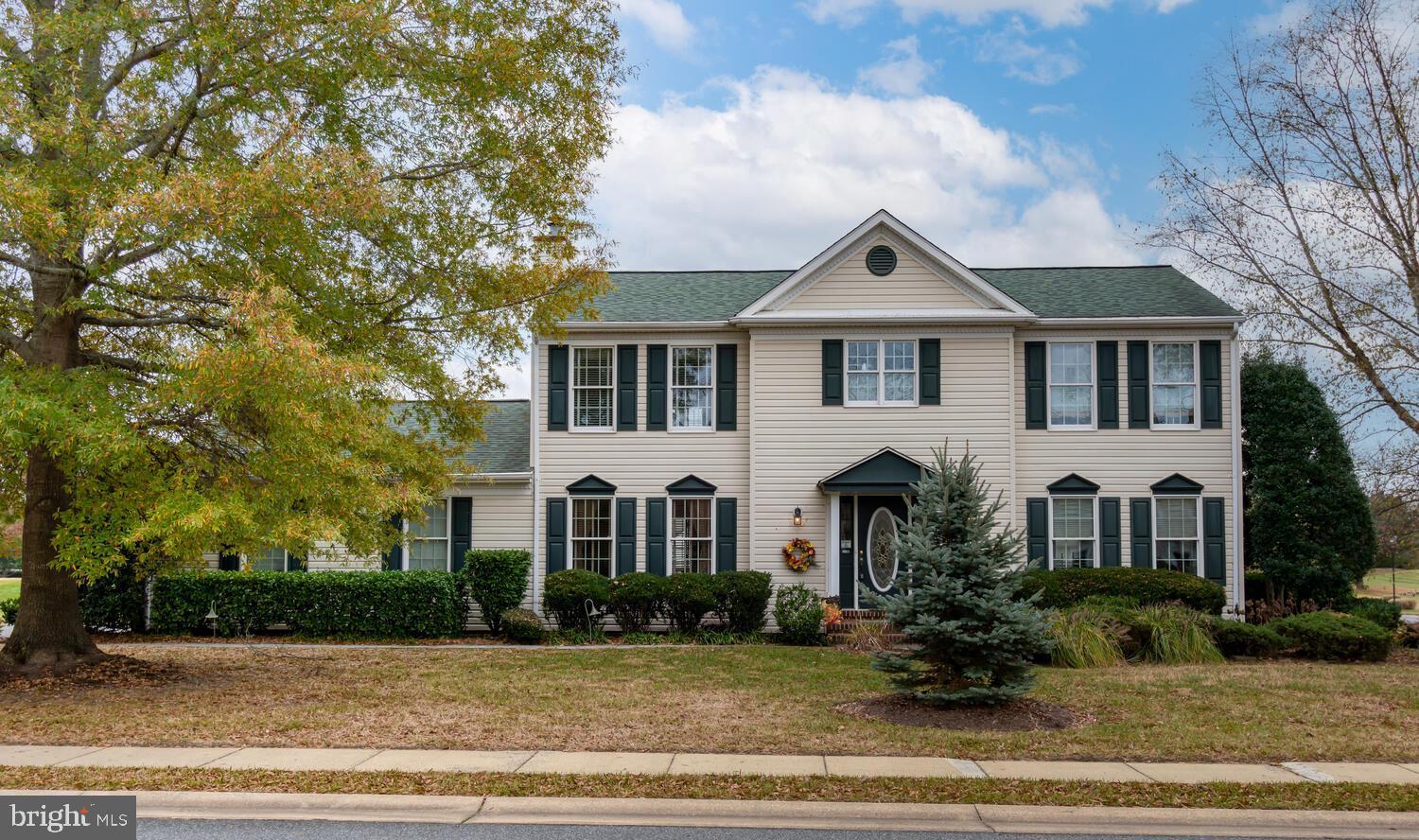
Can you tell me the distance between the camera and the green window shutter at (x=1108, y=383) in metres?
19.6

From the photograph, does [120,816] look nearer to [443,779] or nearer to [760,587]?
[443,779]

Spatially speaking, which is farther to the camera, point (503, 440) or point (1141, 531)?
point (503, 440)

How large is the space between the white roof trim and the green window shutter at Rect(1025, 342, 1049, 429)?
3.47 ft

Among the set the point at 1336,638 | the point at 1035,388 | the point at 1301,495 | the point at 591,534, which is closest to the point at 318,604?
the point at 591,534

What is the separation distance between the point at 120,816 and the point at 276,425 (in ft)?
16.5

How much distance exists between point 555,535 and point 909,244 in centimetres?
868

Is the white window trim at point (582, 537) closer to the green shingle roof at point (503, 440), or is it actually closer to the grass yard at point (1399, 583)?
the green shingle roof at point (503, 440)

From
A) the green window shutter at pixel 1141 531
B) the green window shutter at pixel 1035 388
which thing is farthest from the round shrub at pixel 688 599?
the green window shutter at pixel 1141 531

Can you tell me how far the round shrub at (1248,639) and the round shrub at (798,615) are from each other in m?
6.25

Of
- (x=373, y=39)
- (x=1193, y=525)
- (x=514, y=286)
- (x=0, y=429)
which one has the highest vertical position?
(x=373, y=39)

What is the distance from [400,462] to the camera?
13773 millimetres

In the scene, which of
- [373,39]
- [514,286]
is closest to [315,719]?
[514,286]

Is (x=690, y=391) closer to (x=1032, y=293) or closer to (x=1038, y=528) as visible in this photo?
(x=1038, y=528)

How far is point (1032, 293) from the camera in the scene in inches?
825
